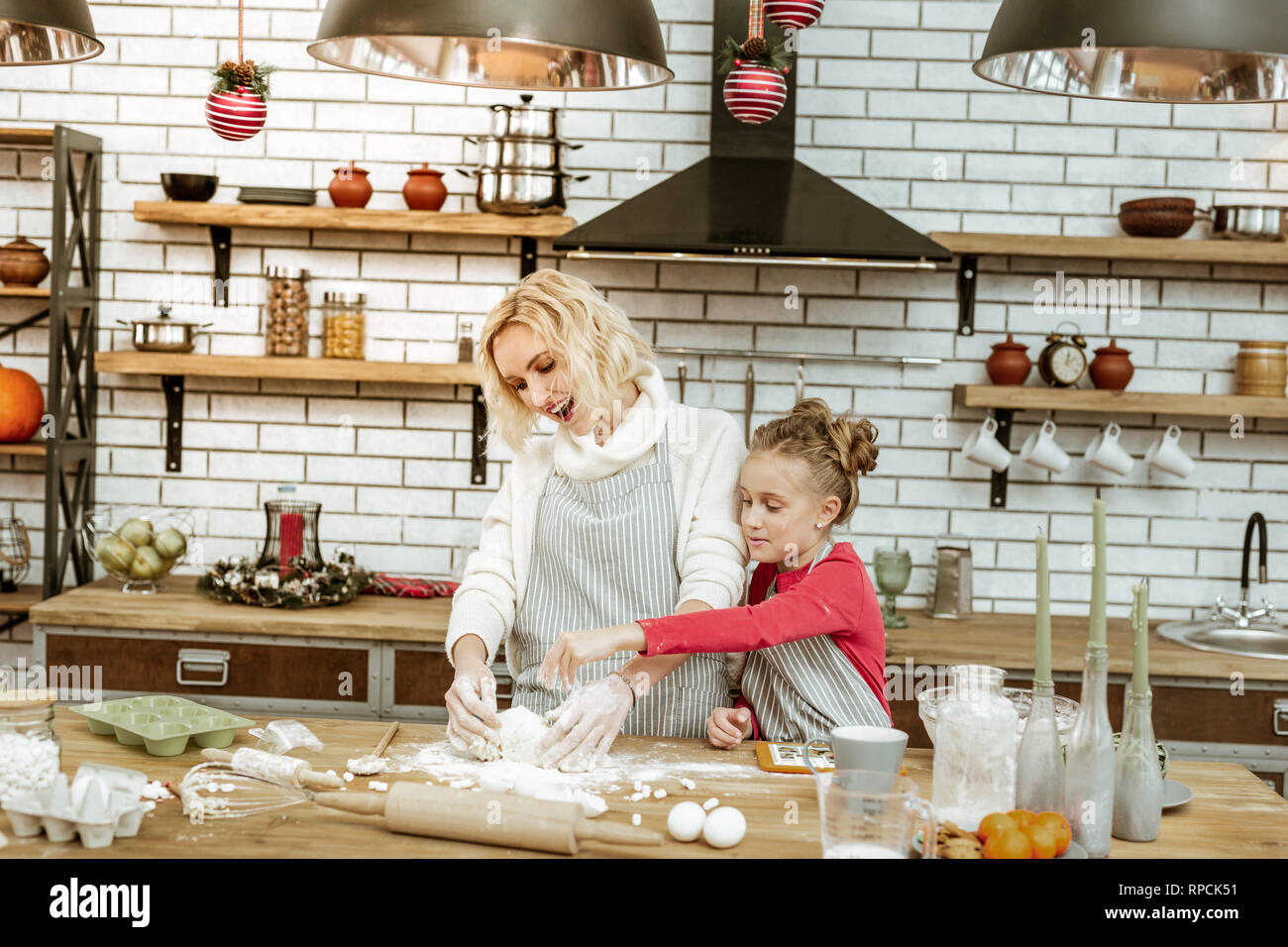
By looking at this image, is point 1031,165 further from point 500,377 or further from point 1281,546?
point 500,377

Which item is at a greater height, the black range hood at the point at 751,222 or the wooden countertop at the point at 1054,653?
the black range hood at the point at 751,222

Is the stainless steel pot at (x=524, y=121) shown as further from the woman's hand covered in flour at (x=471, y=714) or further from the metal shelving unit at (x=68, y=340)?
the woman's hand covered in flour at (x=471, y=714)

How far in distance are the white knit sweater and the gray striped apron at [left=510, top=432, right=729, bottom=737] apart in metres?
0.03

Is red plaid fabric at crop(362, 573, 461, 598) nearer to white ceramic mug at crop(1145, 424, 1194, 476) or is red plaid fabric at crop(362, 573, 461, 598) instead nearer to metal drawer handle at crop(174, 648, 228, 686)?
metal drawer handle at crop(174, 648, 228, 686)

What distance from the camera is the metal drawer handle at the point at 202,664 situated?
3.49 m

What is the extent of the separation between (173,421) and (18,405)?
484 mm

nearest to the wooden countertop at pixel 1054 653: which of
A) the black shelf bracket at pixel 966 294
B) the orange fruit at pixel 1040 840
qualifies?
the black shelf bracket at pixel 966 294

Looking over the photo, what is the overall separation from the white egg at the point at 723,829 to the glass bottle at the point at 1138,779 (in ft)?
1.72

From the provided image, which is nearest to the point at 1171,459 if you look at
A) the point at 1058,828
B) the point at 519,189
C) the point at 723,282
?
the point at 723,282

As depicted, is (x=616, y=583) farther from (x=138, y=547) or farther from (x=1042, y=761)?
(x=138, y=547)

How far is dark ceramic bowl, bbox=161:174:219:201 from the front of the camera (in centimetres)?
386

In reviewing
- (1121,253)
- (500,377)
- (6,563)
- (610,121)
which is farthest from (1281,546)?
(6,563)

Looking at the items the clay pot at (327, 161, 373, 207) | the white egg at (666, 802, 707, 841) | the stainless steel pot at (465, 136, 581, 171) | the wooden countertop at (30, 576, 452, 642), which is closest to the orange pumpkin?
the wooden countertop at (30, 576, 452, 642)

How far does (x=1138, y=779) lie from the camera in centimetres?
162
